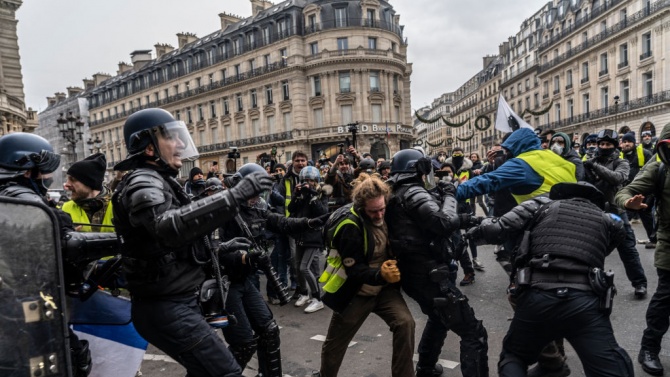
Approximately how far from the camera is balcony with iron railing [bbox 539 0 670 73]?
29.3 metres

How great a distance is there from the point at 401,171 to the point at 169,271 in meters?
1.89

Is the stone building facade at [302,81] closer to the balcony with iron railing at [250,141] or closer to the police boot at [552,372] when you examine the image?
the balcony with iron railing at [250,141]

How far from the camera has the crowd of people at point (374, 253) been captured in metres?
2.07

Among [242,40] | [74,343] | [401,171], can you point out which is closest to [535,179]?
[401,171]

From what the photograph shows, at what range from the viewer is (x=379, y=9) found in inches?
1411

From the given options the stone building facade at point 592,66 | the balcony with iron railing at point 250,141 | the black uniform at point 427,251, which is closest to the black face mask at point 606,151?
the black uniform at point 427,251

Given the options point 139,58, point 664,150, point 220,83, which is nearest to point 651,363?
point 664,150

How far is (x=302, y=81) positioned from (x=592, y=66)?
25.6 m

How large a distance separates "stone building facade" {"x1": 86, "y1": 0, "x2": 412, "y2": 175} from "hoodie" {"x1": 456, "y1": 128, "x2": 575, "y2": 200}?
2944cm

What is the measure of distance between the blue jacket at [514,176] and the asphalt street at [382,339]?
1.52 metres

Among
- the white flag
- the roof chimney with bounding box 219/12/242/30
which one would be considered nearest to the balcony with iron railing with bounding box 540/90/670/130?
the white flag

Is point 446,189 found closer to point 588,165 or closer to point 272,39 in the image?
point 588,165

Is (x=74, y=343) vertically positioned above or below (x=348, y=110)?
below

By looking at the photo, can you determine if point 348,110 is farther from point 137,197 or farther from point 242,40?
point 137,197
